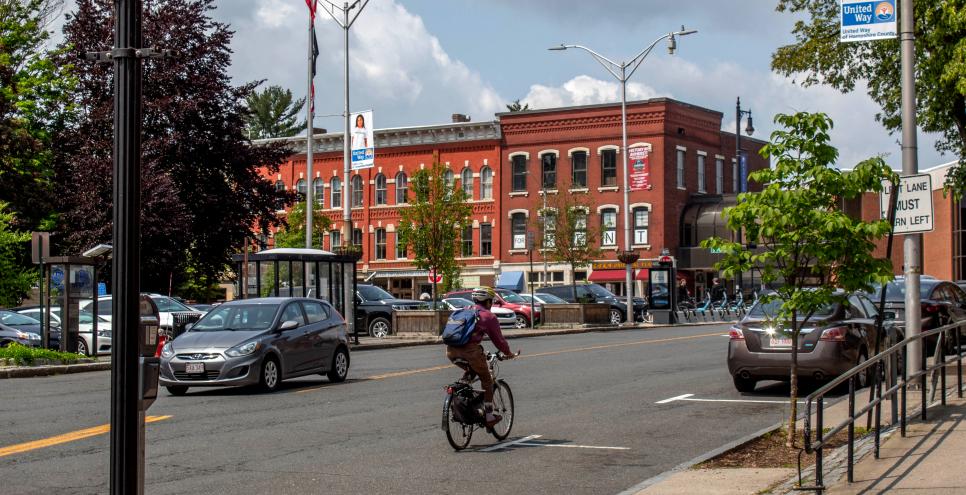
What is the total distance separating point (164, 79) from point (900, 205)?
34251 mm

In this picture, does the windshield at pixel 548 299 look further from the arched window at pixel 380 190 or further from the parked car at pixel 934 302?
the arched window at pixel 380 190

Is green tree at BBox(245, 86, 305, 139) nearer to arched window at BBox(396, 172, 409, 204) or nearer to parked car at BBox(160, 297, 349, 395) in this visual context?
arched window at BBox(396, 172, 409, 204)

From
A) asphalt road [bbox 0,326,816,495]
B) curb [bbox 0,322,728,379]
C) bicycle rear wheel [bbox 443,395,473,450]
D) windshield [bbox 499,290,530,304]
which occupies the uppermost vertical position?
windshield [bbox 499,290,530,304]

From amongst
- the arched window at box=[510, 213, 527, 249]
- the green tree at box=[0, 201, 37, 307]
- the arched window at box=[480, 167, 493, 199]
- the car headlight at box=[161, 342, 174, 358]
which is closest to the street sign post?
the car headlight at box=[161, 342, 174, 358]

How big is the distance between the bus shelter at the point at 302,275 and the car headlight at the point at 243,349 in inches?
431

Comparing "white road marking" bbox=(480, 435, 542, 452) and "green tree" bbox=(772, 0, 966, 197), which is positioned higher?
"green tree" bbox=(772, 0, 966, 197)

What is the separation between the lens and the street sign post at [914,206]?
1415cm

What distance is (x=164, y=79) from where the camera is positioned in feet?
144

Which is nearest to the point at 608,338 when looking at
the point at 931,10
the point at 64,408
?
the point at 931,10

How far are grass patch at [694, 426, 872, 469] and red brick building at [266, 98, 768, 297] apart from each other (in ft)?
179

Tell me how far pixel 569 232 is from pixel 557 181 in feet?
24.8

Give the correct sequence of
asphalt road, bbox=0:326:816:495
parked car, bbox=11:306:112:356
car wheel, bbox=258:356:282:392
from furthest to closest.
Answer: parked car, bbox=11:306:112:356
car wheel, bbox=258:356:282:392
asphalt road, bbox=0:326:816:495

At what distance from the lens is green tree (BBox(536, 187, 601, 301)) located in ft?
208

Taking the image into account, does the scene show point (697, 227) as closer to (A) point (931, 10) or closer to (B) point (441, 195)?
(B) point (441, 195)
